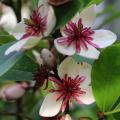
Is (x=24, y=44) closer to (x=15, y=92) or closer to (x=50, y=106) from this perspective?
(x=50, y=106)

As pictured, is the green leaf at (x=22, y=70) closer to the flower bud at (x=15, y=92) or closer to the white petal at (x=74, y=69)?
the white petal at (x=74, y=69)

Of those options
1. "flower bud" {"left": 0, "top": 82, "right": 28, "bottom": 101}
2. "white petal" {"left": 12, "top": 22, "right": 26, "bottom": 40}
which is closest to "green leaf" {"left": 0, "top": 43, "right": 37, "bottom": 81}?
"white petal" {"left": 12, "top": 22, "right": 26, "bottom": 40}

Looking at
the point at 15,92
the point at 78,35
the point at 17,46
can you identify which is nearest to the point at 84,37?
the point at 78,35

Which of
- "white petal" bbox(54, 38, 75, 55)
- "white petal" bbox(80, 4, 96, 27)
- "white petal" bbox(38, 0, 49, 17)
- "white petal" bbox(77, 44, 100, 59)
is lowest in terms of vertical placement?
"white petal" bbox(77, 44, 100, 59)

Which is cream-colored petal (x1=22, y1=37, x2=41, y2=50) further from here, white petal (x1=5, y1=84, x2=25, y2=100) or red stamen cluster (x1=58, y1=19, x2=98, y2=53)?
white petal (x1=5, y1=84, x2=25, y2=100)

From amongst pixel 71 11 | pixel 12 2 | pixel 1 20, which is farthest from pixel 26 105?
pixel 71 11

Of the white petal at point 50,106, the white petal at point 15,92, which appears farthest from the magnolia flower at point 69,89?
the white petal at point 15,92
